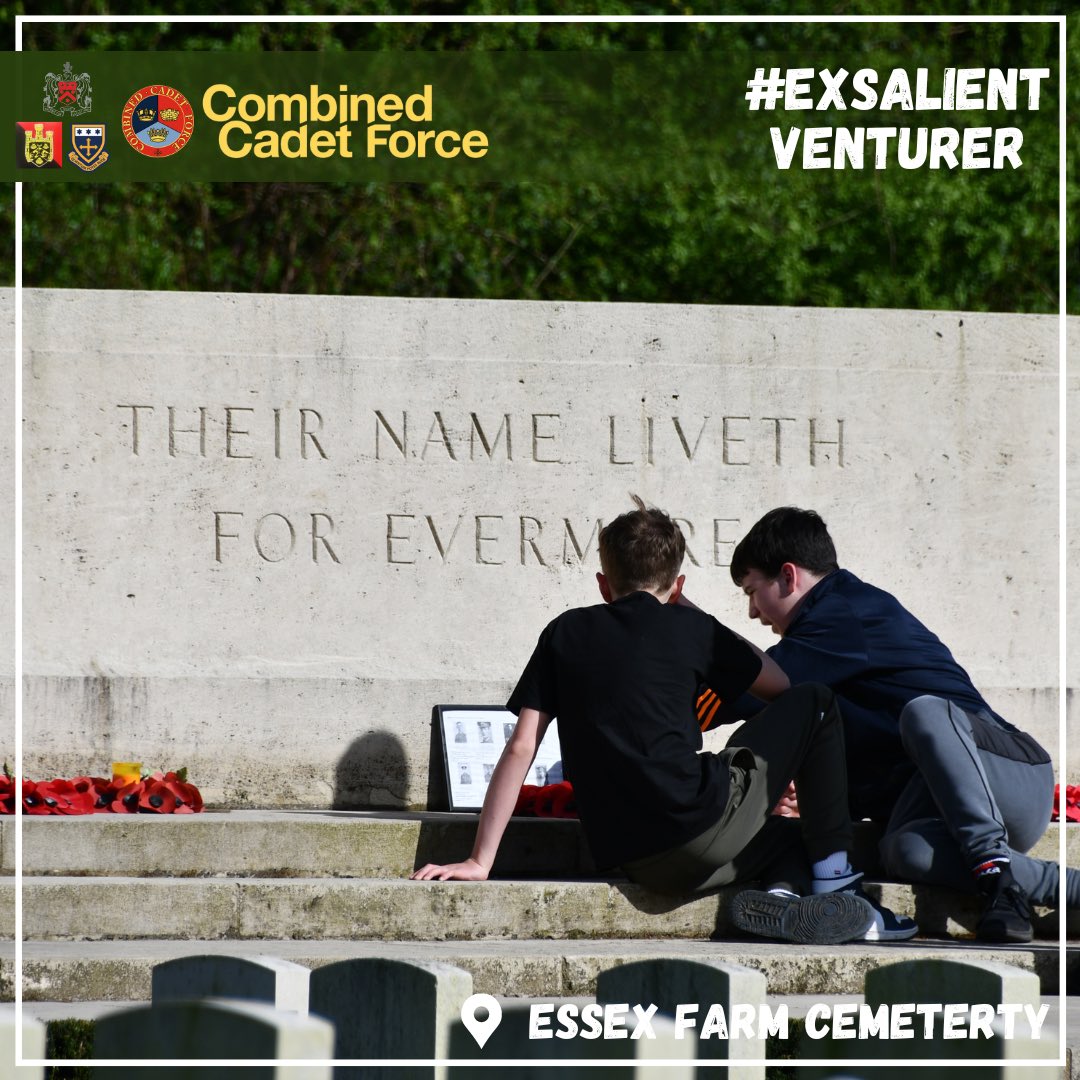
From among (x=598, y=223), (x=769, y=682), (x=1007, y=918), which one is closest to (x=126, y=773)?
(x=769, y=682)

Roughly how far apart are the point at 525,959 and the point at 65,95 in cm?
484

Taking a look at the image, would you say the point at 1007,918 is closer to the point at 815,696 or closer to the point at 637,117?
the point at 815,696

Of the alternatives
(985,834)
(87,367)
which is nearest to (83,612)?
(87,367)

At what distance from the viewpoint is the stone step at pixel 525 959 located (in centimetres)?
375

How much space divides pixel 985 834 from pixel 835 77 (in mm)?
8544

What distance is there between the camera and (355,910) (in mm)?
4387

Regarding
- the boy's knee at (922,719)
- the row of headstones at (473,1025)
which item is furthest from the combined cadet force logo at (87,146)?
the row of headstones at (473,1025)

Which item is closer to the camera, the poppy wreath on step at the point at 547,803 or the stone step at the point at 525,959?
the stone step at the point at 525,959

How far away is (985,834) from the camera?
4383 millimetres

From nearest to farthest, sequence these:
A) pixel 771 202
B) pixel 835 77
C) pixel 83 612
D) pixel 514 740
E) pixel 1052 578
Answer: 1. pixel 514 740
2. pixel 83 612
3. pixel 1052 578
4. pixel 835 77
5. pixel 771 202

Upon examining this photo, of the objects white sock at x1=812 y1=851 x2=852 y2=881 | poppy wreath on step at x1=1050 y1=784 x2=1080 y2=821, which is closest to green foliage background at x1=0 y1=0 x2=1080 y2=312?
poppy wreath on step at x1=1050 y1=784 x2=1080 y2=821

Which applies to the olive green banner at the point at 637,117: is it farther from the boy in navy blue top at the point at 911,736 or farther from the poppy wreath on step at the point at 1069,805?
the boy in navy blue top at the point at 911,736

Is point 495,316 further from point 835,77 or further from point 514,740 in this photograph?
point 835,77

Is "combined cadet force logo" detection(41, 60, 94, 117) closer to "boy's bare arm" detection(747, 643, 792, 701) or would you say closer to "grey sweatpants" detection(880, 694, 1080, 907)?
"boy's bare arm" detection(747, 643, 792, 701)
